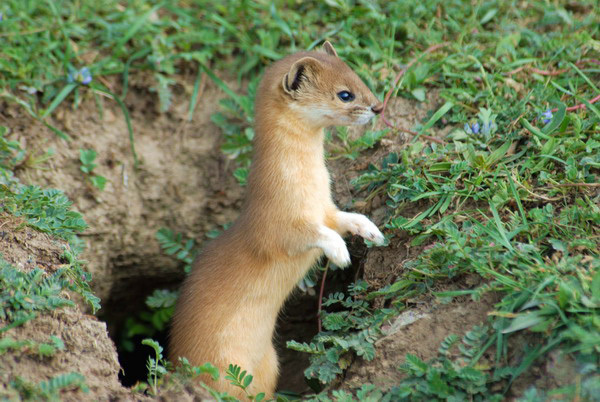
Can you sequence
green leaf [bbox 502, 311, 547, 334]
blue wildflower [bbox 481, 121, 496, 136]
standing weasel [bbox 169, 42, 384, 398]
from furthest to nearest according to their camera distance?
blue wildflower [bbox 481, 121, 496, 136], standing weasel [bbox 169, 42, 384, 398], green leaf [bbox 502, 311, 547, 334]

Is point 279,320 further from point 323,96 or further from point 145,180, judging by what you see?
point 323,96

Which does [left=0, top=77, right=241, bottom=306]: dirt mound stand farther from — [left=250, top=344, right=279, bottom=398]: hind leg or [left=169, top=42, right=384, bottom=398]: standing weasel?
[left=250, top=344, right=279, bottom=398]: hind leg

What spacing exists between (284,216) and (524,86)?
2171mm

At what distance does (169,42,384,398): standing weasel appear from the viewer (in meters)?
3.81

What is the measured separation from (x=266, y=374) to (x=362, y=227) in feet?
4.19

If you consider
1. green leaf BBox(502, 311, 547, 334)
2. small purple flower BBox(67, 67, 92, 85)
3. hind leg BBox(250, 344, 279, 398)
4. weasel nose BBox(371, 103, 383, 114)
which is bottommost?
hind leg BBox(250, 344, 279, 398)

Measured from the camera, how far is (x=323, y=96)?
12.6 ft

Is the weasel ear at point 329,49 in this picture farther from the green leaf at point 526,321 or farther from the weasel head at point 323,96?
the green leaf at point 526,321

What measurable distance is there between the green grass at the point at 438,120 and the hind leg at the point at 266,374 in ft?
2.15

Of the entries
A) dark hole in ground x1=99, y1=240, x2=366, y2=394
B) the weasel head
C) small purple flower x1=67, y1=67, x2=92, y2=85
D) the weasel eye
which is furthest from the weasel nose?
small purple flower x1=67, y1=67, x2=92, y2=85

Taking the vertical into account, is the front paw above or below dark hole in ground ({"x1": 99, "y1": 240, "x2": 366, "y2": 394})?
above

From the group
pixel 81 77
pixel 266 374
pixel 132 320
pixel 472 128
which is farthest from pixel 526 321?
pixel 132 320

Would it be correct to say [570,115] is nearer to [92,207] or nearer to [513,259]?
[513,259]

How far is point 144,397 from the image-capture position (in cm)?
307
